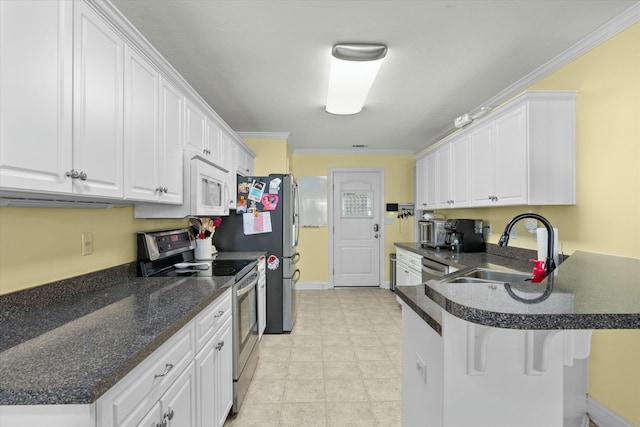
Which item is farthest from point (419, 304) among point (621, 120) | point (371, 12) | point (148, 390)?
point (621, 120)

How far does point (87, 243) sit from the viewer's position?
1666mm

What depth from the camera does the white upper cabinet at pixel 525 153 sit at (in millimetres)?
2387

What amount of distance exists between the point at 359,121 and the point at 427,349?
3348mm

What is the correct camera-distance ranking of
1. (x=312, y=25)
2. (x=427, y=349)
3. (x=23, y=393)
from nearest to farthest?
(x=23, y=393) < (x=427, y=349) < (x=312, y=25)

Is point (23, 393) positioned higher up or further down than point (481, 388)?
higher up

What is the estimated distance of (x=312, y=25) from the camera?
2012 mm

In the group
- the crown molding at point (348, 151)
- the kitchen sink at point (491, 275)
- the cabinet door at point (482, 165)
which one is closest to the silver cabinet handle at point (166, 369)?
the kitchen sink at point (491, 275)

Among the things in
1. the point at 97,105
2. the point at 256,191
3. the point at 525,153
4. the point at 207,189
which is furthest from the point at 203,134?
the point at 525,153

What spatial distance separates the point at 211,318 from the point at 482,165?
280cm

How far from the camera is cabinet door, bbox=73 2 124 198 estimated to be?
1.17m

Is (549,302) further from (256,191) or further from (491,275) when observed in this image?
(256,191)

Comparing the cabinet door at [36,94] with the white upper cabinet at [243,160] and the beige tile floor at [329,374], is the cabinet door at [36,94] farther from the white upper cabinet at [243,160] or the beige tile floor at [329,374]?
the white upper cabinet at [243,160]

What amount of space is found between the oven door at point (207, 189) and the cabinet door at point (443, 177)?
2.62 metres

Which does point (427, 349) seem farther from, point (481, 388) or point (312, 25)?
point (312, 25)
